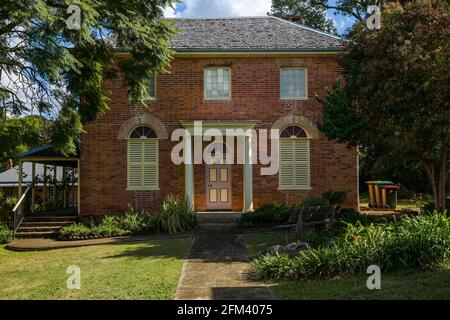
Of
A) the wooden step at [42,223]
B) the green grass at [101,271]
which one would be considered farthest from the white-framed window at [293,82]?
the wooden step at [42,223]

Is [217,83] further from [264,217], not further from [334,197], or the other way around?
[334,197]

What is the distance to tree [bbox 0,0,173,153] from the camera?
9406mm

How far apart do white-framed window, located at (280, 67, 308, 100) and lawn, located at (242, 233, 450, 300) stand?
1065 cm

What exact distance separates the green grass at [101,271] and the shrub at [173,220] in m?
1.57

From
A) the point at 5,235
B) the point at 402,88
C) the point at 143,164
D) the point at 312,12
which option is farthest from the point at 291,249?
the point at 312,12

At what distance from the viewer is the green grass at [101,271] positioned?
688 centimetres

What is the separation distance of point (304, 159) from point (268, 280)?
989 centimetres

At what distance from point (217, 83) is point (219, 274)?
33.7ft

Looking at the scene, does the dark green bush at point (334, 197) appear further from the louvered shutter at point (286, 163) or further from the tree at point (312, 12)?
the tree at point (312, 12)

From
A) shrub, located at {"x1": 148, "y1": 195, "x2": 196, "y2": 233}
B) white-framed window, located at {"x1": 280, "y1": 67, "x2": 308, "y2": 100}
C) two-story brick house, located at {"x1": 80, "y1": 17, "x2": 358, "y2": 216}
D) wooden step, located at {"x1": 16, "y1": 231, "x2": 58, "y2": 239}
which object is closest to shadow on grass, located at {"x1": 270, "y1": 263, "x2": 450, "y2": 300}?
shrub, located at {"x1": 148, "y1": 195, "x2": 196, "y2": 233}

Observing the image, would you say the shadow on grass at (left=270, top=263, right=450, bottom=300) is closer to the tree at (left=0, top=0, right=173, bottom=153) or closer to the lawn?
the lawn

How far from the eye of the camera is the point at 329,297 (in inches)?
244
